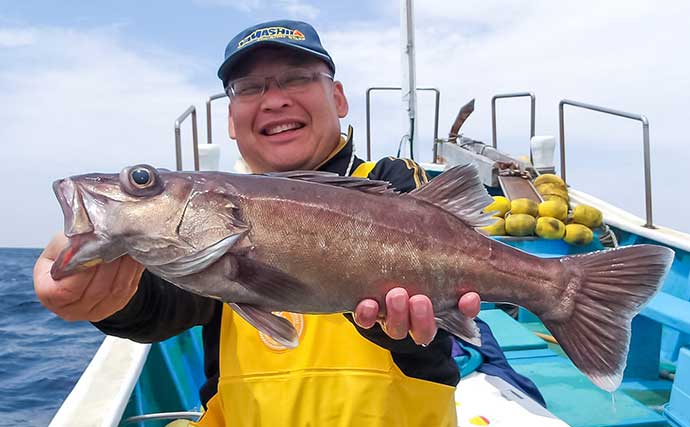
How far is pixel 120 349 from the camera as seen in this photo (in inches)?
159

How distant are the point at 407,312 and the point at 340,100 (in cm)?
159

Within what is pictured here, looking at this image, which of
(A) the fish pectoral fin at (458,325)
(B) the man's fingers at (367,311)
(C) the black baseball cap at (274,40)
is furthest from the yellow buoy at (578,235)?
(B) the man's fingers at (367,311)

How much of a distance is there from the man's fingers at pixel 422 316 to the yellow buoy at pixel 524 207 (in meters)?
6.15

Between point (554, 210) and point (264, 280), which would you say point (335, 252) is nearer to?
point (264, 280)

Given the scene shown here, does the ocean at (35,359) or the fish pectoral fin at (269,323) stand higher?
the fish pectoral fin at (269,323)

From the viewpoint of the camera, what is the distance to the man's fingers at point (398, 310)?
1954mm

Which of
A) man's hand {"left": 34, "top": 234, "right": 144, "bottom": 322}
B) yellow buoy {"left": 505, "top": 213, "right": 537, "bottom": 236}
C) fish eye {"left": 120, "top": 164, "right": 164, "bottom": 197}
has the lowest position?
yellow buoy {"left": 505, "top": 213, "right": 537, "bottom": 236}

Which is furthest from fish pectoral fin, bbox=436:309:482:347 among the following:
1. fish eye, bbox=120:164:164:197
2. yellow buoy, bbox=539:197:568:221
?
yellow buoy, bbox=539:197:568:221

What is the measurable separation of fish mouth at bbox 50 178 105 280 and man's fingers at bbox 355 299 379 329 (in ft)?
2.67

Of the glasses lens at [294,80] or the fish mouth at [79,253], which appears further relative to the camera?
the glasses lens at [294,80]

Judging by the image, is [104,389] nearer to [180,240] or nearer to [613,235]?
[180,240]

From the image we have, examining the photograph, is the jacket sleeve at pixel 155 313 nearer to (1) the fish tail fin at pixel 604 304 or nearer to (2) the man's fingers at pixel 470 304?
(2) the man's fingers at pixel 470 304

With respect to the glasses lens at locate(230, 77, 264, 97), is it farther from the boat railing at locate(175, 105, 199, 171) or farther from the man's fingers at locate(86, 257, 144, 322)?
A: the boat railing at locate(175, 105, 199, 171)

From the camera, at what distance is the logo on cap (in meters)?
2.71
